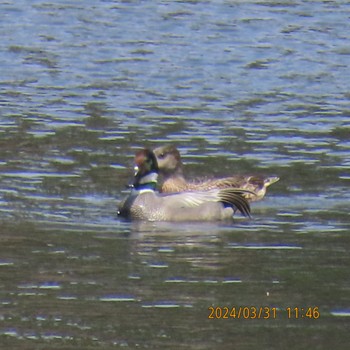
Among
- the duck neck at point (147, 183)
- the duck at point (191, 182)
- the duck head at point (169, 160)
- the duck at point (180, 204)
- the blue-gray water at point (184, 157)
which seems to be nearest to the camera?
the blue-gray water at point (184, 157)

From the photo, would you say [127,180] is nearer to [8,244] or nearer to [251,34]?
[8,244]

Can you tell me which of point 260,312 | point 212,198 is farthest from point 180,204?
point 260,312

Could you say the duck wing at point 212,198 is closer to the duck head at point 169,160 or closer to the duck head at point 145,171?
the duck head at point 145,171

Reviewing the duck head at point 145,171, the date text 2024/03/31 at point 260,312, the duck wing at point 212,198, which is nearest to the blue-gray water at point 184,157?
the date text 2024/03/31 at point 260,312

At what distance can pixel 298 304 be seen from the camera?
11906 mm

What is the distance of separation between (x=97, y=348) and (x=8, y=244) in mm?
3592

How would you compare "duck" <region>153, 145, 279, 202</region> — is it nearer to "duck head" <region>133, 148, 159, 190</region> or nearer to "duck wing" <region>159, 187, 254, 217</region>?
"duck wing" <region>159, 187, 254, 217</region>

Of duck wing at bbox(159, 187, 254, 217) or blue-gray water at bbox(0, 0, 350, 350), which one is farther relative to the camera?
duck wing at bbox(159, 187, 254, 217)

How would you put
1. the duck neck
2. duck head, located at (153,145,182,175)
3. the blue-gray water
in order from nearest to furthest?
1. the blue-gray water
2. the duck neck
3. duck head, located at (153,145,182,175)

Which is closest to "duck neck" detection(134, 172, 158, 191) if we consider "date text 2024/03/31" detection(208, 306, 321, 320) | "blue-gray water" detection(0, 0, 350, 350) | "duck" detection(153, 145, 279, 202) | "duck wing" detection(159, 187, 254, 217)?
"duck wing" detection(159, 187, 254, 217)

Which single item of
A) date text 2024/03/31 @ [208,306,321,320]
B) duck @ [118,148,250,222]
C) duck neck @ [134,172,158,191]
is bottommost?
date text 2024/03/31 @ [208,306,321,320]

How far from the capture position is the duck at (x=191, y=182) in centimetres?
1673

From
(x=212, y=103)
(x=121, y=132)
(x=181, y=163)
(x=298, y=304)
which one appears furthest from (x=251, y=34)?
(x=298, y=304)

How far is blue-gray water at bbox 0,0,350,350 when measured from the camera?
11.5 m
